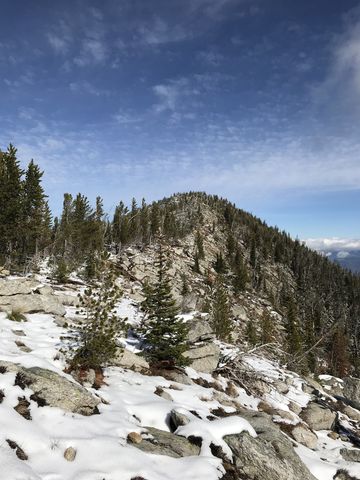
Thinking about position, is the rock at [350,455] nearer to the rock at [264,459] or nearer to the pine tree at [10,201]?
the rock at [264,459]

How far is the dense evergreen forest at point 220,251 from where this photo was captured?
42.9 meters

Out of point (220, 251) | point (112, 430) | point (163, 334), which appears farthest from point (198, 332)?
point (220, 251)

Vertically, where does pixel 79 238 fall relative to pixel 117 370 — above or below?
above

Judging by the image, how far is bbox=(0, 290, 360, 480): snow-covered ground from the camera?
607cm

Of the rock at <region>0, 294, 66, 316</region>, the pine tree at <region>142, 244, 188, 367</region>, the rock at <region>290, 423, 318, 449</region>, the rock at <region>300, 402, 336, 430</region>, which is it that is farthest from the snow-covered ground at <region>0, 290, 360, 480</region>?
the rock at <region>0, 294, 66, 316</region>

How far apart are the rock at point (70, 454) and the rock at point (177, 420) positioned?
3.45 m

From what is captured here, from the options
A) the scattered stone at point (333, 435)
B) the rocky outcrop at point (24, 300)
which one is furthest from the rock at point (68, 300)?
the scattered stone at point (333, 435)

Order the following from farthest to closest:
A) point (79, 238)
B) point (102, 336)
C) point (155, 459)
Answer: point (79, 238), point (102, 336), point (155, 459)

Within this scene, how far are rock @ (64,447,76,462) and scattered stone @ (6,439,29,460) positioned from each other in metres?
0.70

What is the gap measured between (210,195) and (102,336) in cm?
16488

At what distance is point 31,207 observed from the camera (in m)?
46.6

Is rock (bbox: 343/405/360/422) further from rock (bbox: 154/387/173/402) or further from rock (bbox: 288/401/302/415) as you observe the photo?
rock (bbox: 154/387/173/402)

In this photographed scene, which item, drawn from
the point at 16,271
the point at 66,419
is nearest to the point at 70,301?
the point at 66,419

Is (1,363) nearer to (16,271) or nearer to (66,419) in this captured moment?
(66,419)
